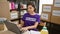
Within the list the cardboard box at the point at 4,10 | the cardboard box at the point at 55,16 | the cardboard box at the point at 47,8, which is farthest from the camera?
the cardboard box at the point at 47,8

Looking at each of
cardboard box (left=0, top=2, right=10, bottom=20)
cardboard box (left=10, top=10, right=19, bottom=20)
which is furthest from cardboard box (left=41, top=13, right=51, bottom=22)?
cardboard box (left=10, top=10, right=19, bottom=20)

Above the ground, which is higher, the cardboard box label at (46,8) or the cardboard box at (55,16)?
the cardboard box label at (46,8)

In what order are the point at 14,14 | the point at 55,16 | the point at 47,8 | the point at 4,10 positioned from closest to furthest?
the point at 4,10 → the point at 55,16 → the point at 47,8 → the point at 14,14

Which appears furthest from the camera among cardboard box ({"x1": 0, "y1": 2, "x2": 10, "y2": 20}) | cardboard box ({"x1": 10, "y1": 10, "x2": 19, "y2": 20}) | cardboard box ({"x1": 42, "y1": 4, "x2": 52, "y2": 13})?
cardboard box ({"x1": 10, "y1": 10, "x2": 19, "y2": 20})


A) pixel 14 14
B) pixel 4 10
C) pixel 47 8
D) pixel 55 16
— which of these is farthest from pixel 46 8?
pixel 14 14

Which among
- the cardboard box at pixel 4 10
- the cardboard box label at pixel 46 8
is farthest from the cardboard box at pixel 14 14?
the cardboard box at pixel 4 10

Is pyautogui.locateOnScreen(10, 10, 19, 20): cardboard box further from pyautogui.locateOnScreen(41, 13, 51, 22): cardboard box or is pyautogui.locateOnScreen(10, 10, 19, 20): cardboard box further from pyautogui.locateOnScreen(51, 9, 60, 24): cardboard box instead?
pyautogui.locateOnScreen(51, 9, 60, 24): cardboard box

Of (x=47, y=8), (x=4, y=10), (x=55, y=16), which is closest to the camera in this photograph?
(x=4, y=10)

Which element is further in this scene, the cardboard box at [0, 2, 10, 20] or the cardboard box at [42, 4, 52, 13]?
the cardboard box at [42, 4, 52, 13]

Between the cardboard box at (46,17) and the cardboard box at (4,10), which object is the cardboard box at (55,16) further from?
the cardboard box at (4,10)

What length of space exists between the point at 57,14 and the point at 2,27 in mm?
1004

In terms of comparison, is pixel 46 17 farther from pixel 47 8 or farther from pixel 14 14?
pixel 14 14

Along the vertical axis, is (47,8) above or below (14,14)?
above

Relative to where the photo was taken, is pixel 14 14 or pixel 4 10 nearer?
pixel 4 10
